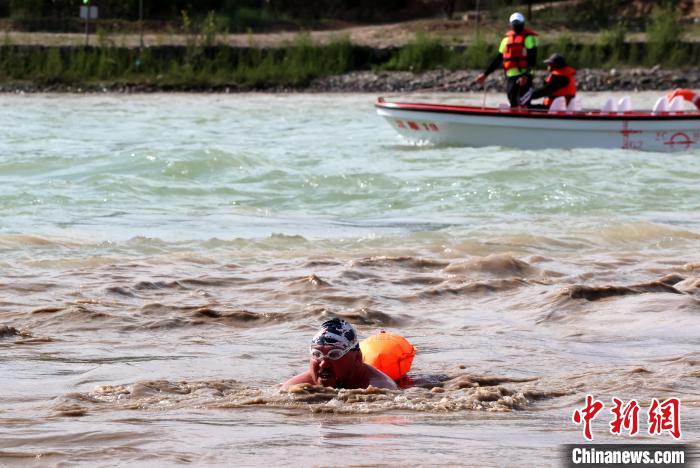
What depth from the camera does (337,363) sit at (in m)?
7.51

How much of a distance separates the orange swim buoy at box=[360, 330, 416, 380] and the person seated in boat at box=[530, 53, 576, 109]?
1285cm

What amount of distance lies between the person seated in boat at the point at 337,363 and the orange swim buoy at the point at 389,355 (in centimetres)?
30

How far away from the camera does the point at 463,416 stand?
23.1 feet

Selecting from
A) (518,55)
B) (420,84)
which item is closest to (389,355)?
(518,55)

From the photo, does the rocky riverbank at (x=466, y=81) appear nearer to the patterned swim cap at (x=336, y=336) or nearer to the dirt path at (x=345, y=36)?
the dirt path at (x=345, y=36)

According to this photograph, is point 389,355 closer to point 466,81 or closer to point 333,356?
point 333,356

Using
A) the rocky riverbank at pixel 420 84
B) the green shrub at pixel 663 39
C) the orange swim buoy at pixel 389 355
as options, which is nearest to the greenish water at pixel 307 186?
the orange swim buoy at pixel 389 355

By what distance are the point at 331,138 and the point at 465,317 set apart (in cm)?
1514

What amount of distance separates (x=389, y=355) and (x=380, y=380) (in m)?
0.35

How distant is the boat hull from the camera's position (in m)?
20.9

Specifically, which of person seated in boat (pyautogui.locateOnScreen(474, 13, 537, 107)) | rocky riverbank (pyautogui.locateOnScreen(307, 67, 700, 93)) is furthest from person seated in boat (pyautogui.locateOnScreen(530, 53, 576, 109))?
rocky riverbank (pyautogui.locateOnScreen(307, 67, 700, 93))

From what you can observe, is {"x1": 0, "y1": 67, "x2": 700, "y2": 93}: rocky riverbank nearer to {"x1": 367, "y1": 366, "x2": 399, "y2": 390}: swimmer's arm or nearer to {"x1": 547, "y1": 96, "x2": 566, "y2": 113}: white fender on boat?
{"x1": 547, "y1": 96, "x2": 566, "y2": 113}: white fender on boat

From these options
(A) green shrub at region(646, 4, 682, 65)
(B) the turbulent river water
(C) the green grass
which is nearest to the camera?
(B) the turbulent river water

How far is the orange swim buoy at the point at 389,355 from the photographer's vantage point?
7.93m
